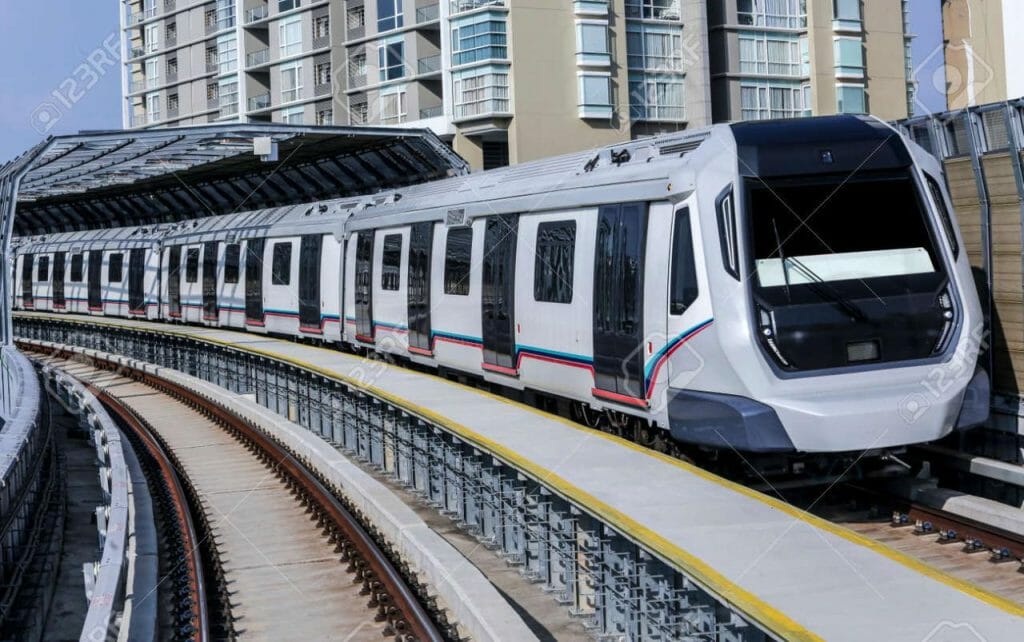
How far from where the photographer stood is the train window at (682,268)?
32.9 ft

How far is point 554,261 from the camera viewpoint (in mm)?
12797

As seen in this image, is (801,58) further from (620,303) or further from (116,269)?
(620,303)

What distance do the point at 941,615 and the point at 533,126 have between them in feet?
137

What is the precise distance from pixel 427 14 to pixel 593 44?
788 centimetres

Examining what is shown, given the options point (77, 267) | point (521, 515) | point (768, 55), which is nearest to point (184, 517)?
point (521, 515)

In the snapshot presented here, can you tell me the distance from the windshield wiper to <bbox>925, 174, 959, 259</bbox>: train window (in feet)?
3.29

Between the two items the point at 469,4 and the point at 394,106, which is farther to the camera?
the point at 394,106

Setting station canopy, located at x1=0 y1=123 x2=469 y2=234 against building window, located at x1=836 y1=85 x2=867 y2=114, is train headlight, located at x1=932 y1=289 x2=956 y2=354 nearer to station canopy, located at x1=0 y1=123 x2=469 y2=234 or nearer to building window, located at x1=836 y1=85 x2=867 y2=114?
station canopy, located at x1=0 y1=123 x2=469 y2=234

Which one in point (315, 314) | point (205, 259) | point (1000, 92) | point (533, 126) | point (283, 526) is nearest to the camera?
point (283, 526)

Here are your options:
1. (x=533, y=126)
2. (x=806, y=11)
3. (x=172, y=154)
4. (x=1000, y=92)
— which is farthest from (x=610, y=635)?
(x=806, y=11)

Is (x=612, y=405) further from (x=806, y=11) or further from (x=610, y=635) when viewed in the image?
(x=806, y=11)

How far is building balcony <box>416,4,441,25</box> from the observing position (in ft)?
165

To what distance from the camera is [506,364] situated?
14289mm

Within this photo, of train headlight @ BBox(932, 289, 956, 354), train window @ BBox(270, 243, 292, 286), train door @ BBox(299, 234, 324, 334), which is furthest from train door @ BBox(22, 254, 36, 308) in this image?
train headlight @ BBox(932, 289, 956, 354)
